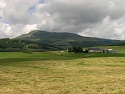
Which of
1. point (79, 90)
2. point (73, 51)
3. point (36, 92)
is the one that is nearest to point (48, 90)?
point (36, 92)

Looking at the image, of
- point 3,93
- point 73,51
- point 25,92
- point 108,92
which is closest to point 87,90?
point 108,92

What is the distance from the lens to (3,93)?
77.9 feet

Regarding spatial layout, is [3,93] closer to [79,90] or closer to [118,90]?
[79,90]

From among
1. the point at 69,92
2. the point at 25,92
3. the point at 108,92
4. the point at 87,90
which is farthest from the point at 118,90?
the point at 25,92

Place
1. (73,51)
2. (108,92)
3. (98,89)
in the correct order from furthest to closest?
(73,51) → (98,89) → (108,92)

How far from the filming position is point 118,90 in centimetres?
2433

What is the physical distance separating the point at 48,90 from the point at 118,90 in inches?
280

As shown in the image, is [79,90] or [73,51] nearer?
[79,90]

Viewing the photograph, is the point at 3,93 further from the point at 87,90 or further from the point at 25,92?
the point at 87,90

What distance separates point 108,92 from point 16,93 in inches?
349

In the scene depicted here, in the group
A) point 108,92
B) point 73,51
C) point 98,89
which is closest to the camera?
point 108,92

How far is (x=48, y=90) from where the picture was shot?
25.4 metres

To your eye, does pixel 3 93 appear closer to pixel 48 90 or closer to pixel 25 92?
pixel 25 92

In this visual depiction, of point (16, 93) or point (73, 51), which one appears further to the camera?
point (73, 51)
